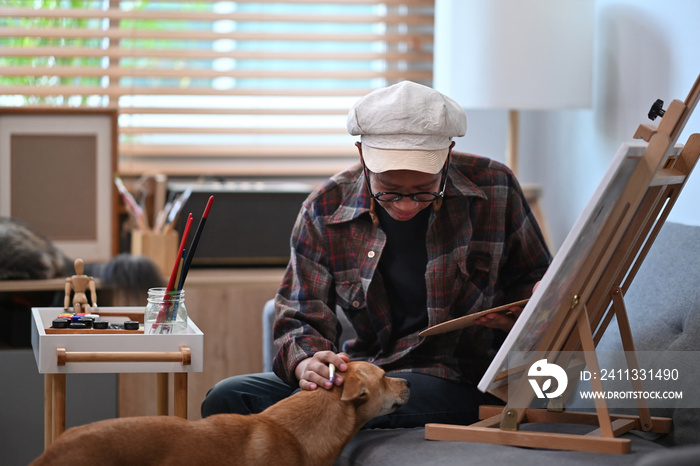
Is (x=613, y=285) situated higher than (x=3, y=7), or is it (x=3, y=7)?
(x=3, y=7)

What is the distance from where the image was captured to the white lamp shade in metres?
2.45

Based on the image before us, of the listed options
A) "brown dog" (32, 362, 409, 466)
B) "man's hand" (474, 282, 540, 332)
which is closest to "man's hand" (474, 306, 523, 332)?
"man's hand" (474, 282, 540, 332)

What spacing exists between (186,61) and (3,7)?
2.04ft

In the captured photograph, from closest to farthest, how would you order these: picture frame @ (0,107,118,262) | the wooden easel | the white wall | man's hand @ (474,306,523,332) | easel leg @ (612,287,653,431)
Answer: the wooden easel, easel leg @ (612,287,653,431), man's hand @ (474,306,523,332), the white wall, picture frame @ (0,107,118,262)

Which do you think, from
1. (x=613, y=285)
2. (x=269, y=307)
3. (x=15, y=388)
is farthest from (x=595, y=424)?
(x=15, y=388)

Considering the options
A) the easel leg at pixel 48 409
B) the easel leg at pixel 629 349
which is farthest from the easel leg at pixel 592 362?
the easel leg at pixel 48 409

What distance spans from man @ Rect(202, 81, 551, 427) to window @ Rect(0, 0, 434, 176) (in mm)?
1302

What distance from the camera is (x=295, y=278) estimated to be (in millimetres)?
1857

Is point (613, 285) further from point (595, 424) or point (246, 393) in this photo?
point (246, 393)

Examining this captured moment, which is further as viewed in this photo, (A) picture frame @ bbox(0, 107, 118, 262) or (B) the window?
(B) the window

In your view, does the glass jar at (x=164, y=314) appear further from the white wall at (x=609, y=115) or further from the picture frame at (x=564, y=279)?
the white wall at (x=609, y=115)

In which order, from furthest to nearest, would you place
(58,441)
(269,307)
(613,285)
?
(269,307)
(613,285)
(58,441)

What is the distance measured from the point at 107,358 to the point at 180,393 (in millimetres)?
147

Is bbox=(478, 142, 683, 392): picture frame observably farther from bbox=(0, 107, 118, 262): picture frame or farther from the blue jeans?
bbox=(0, 107, 118, 262): picture frame
